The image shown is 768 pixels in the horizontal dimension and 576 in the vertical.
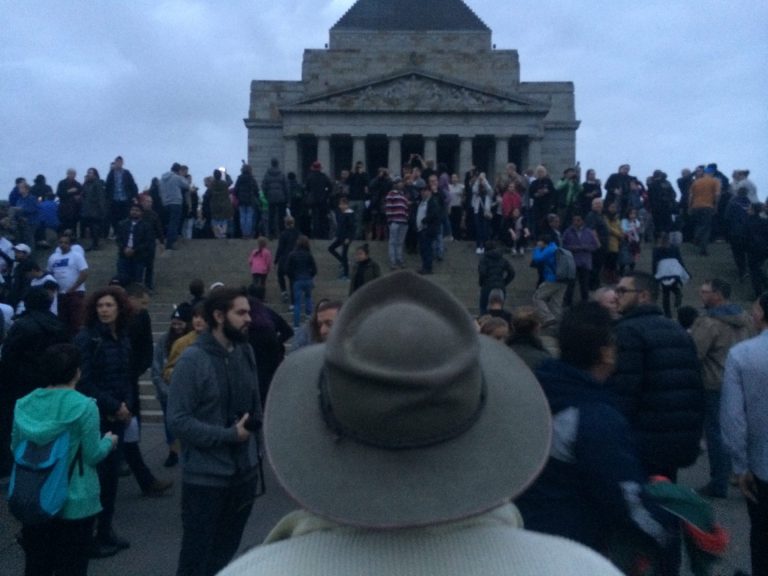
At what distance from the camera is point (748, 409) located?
517cm

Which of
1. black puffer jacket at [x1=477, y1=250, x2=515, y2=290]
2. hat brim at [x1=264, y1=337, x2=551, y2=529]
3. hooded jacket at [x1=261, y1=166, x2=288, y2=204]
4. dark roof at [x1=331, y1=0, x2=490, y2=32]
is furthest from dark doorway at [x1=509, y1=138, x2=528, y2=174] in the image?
hat brim at [x1=264, y1=337, x2=551, y2=529]

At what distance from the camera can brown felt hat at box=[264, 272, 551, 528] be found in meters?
1.53

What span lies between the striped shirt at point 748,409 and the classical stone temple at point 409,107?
129 ft

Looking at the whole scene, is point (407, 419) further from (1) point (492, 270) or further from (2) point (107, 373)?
(1) point (492, 270)

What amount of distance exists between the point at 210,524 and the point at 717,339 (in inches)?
207

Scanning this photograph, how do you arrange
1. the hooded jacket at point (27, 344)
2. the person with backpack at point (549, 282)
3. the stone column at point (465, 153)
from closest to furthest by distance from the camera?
the hooded jacket at point (27, 344)
the person with backpack at point (549, 282)
the stone column at point (465, 153)

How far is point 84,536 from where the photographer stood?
5074mm

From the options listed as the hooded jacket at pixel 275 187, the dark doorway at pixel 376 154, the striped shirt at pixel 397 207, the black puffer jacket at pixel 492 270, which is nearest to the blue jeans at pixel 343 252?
the striped shirt at pixel 397 207

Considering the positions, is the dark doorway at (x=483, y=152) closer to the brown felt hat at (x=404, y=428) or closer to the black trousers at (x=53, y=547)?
the black trousers at (x=53, y=547)

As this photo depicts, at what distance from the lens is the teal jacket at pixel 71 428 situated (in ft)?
15.9

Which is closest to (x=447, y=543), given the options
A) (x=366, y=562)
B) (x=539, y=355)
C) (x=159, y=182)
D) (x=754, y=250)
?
(x=366, y=562)

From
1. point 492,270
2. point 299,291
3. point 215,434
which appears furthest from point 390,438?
point 299,291

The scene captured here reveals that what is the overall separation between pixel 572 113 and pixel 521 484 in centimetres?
4788

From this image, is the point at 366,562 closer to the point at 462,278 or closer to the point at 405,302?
the point at 405,302
